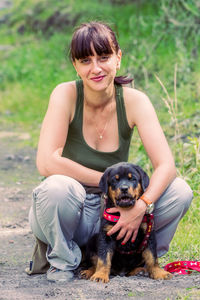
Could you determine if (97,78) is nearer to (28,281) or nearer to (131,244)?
(131,244)

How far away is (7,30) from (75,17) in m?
2.91

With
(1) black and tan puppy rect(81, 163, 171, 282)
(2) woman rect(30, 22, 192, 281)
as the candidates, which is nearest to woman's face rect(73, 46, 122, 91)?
(2) woman rect(30, 22, 192, 281)

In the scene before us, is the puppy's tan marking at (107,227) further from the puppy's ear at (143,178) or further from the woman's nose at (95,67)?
the woman's nose at (95,67)

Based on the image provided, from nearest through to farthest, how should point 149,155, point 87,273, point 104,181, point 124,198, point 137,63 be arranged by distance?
1. point 124,198
2. point 104,181
3. point 87,273
4. point 149,155
5. point 137,63

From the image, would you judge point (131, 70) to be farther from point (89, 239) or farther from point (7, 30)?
point (7, 30)

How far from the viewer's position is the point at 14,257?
4621 mm

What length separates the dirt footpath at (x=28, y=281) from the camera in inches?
132

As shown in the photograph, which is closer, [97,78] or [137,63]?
[97,78]

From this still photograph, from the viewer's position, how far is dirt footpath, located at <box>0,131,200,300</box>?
11.0ft

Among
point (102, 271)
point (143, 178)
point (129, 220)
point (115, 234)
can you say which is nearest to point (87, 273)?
point (102, 271)

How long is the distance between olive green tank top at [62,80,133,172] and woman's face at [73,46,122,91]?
18 cm

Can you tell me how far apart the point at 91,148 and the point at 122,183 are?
1.69 ft

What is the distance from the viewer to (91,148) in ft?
13.1

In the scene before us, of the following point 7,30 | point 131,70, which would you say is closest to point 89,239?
point 131,70
